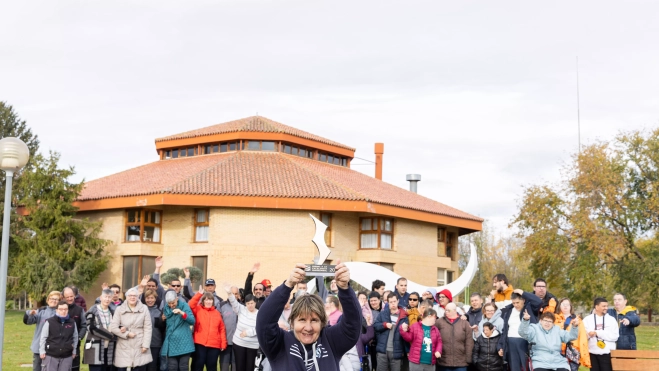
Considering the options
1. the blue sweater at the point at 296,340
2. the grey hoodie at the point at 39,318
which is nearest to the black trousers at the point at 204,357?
the grey hoodie at the point at 39,318

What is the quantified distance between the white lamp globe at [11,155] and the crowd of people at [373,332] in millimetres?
2300

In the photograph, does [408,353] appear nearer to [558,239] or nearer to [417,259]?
[417,259]

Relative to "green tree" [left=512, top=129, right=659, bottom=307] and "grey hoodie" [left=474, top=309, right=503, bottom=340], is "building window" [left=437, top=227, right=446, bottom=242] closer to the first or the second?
"green tree" [left=512, top=129, right=659, bottom=307]

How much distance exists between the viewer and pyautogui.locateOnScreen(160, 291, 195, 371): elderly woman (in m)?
11.9

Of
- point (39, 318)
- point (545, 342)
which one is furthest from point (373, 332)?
point (39, 318)

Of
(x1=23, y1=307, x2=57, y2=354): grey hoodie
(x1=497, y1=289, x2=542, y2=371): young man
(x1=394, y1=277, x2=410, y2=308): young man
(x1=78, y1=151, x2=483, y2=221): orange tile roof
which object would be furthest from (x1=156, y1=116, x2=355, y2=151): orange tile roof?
(x1=497, y1=289, x2=542, y2=371): young man

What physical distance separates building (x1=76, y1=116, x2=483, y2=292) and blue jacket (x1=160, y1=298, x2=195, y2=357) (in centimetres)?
2015

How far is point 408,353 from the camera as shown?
1198 cm

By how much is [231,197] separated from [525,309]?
23.3m

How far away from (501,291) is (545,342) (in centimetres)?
198

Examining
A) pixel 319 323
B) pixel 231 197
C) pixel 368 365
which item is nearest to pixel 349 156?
pixel 231 197

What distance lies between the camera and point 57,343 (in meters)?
11.0

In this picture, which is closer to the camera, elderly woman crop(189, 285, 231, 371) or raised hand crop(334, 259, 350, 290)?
raised hand crop(334, 259, 350, 290)

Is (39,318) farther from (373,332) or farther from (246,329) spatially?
(373,332)
